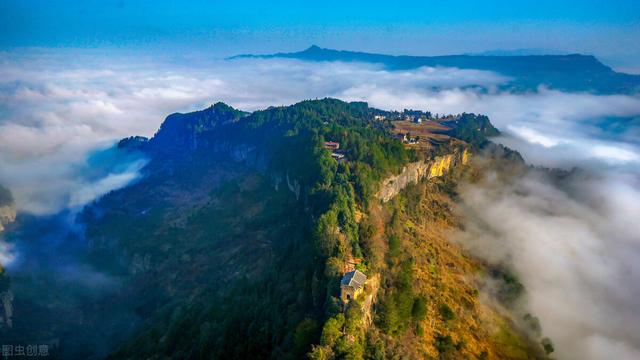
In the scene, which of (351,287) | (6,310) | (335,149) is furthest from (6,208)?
(351,287)

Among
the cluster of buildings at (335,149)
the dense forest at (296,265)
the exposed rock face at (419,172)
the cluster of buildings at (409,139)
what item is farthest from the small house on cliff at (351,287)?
the cluster of buildings at (409,139)

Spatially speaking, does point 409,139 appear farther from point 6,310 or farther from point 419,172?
point 6,310

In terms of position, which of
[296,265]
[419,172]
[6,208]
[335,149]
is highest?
[335,149]

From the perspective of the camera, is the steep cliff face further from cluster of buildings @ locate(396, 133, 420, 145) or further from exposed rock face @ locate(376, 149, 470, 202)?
cluster of buildings @ locate(396, 133, 420, 145)

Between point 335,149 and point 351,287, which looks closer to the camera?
point 351,287

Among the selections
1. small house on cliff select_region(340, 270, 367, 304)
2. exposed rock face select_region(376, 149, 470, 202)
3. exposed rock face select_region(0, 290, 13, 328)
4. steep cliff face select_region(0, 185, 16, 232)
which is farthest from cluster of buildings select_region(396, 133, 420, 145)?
steep cliff face select_region(0, 185, 16, 232)

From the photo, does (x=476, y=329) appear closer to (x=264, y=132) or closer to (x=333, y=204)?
(x=333, y=204)
